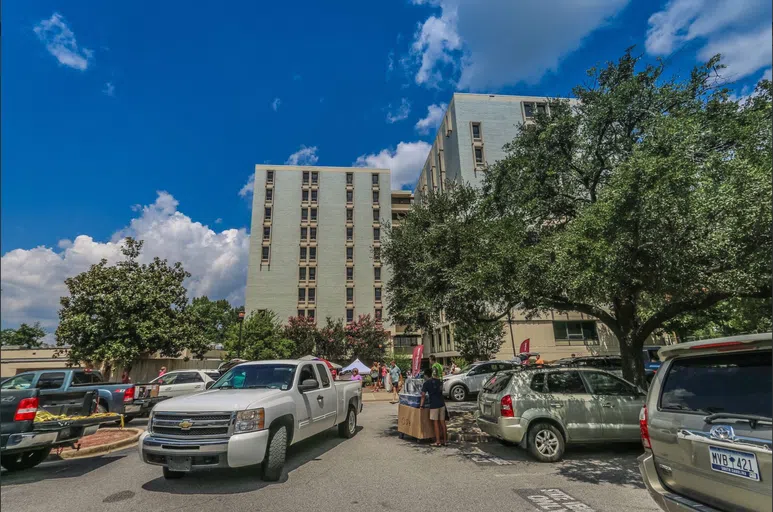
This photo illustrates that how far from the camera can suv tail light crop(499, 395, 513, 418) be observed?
24.9 feet

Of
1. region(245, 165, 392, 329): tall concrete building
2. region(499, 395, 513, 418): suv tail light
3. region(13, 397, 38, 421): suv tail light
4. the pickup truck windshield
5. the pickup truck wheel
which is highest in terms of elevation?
region(245, 165, 392, 329): tall concrete building

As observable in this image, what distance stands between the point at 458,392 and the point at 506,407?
36.9 feet

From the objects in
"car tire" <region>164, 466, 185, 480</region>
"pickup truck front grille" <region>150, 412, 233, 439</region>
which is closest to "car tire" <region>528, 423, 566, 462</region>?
"pickup truck front grille" <region>150, 412, 233, 439</region>

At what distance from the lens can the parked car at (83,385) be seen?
30.6ft

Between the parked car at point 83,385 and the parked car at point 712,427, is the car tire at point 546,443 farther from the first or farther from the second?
the parked car at point 83,385

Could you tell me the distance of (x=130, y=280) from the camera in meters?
23.1

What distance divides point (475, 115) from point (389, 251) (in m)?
30.5

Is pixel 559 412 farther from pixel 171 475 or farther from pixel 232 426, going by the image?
pixel 171 475

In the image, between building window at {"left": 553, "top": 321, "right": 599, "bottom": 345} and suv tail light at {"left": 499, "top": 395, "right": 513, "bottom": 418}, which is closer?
suv tail light at {"left": 499, "top": 395, "right": 513, "bottom": 418}

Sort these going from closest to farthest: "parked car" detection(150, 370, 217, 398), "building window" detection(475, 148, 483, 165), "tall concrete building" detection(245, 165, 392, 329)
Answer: "parked car" detection(150, 370, 217, 398)
"building window" detection(475, 148, 483, 165)
"tall concrete building" detection(245, 165, 392, 329)

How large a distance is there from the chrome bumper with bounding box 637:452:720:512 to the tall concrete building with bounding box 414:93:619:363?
98.8ft

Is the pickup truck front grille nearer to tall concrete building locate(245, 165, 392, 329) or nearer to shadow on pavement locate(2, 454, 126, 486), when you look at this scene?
shadow on pavement locate(2, 454, 126, 486)

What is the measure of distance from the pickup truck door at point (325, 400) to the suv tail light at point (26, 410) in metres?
4.53

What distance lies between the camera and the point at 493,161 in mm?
40750
